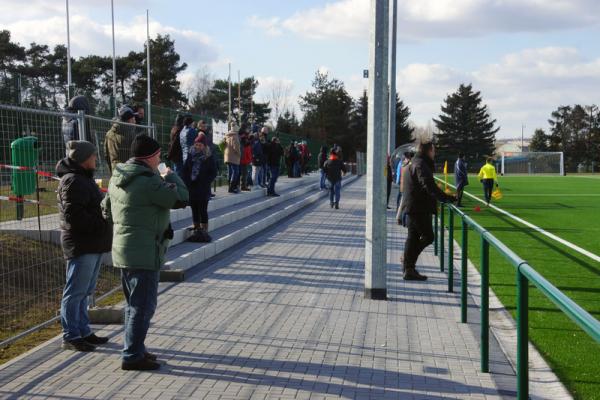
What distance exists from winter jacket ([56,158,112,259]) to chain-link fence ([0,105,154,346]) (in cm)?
90

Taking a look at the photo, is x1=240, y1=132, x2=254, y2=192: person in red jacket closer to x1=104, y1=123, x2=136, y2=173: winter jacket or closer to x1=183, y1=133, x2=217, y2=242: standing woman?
x1=183, y1=133, x2=217, y2=242: standing woman

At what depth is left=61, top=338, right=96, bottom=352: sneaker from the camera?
6.02 m

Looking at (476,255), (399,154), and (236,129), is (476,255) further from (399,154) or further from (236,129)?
(399,154)

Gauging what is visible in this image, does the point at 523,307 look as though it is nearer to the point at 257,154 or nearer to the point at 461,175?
the point at 257,154

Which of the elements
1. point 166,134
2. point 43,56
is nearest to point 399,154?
point 166,134

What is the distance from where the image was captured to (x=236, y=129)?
18.4m

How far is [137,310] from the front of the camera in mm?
5465

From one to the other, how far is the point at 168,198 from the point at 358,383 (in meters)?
2.00

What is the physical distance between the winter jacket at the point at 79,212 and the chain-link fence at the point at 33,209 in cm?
90

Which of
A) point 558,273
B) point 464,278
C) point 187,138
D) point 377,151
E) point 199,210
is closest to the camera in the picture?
point 464,278

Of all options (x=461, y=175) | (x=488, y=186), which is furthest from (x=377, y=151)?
(x=488, y=186)

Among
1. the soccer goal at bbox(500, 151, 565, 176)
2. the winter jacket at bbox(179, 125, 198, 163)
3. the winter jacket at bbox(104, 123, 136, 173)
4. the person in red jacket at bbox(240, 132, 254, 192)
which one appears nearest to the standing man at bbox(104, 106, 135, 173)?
the winter jacket at bbox(104, 123, 136, 173)

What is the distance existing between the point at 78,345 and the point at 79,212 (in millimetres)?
1155

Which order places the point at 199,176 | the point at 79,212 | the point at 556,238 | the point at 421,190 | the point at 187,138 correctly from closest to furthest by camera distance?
the point at 79,212, the point at 421,190, the point at 199,176, the point at 187,138, the point at 556,238
